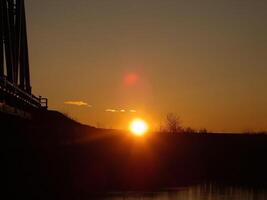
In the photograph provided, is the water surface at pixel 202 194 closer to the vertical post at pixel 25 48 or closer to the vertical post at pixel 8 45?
the vertical post at pixel 25 48

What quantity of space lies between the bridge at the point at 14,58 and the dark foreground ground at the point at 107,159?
171cm

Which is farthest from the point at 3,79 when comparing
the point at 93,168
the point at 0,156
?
the point at 93,168

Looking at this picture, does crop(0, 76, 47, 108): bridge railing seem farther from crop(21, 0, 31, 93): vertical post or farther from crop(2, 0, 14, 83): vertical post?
crop(21, 0, 31, 93): vertical post

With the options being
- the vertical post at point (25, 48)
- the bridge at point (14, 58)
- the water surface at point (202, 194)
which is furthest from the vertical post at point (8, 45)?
the water surface at point (202, 194)

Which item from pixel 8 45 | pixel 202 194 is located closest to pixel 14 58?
pixel 8 45

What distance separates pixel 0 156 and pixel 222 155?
56963 millimetres

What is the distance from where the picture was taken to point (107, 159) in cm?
7075

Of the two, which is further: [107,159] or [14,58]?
[107,159]

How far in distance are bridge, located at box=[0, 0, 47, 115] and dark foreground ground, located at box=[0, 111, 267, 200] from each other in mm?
1707

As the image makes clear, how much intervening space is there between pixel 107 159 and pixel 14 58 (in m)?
25.9

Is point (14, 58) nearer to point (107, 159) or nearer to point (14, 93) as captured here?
point (14, 93)

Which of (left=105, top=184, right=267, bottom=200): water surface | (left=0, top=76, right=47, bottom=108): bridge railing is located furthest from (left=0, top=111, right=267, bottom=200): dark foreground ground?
(left=105, top=184, right=267, bottom=200): water surface

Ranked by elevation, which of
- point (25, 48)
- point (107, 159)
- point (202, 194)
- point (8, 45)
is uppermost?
point (25, 48)

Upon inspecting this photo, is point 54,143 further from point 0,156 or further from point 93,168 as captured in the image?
point 93,168
